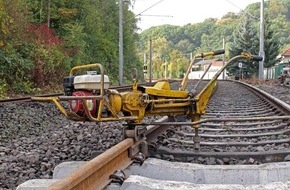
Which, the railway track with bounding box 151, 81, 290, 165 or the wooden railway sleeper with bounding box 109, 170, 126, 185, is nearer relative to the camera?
the wooden railway sleeper with bounding box 109, 170, 126, 185

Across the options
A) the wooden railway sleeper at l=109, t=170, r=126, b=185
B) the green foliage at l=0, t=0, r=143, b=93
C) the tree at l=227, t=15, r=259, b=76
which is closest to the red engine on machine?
the wooden railway sleeper at l=109, t=170, r=126, b=185

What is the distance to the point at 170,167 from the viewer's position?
11.6 feet

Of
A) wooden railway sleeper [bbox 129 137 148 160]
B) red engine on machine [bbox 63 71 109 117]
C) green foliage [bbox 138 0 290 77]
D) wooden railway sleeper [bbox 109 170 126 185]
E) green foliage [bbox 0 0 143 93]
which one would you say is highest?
green foliage [bbox 138 0 290 77]

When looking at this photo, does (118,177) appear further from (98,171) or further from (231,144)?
(231,144)

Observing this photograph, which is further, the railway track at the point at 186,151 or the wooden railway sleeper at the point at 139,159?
the wooden railway sleeper at the point at 139,159

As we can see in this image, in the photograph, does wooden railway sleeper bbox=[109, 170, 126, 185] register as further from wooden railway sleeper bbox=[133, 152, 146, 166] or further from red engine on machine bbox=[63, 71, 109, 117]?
red engine on machine bbox=[63, 71, 109, 117]

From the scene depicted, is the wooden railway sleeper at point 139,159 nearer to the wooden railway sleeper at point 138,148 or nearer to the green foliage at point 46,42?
the wooden railway sleeper at point 138,148

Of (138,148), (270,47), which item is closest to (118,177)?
→ (138,148)

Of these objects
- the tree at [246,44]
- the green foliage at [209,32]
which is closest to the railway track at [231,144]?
the tree at [246,44]

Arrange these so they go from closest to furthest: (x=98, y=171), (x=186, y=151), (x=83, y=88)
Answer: (x=98, y=171) → (x=83, y=88) → (x=186, y=151)

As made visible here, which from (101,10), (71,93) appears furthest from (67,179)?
(101,10)

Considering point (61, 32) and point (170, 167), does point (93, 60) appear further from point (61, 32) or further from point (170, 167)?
point (170, 167)

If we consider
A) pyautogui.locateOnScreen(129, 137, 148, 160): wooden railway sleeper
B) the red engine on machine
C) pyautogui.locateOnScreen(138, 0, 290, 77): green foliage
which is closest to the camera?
the red engine on machine

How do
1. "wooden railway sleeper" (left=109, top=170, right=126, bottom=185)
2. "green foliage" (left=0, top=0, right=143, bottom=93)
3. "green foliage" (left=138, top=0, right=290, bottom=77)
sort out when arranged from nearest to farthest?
1. "wooden railway sleeper" (left=109, top=170, right=126, bottom=185)
2. "green foliage" (left=0, top=0, right=143, bottom=93)
3. "green foliage" (left=138, top=0, right=290, bottom=77)
